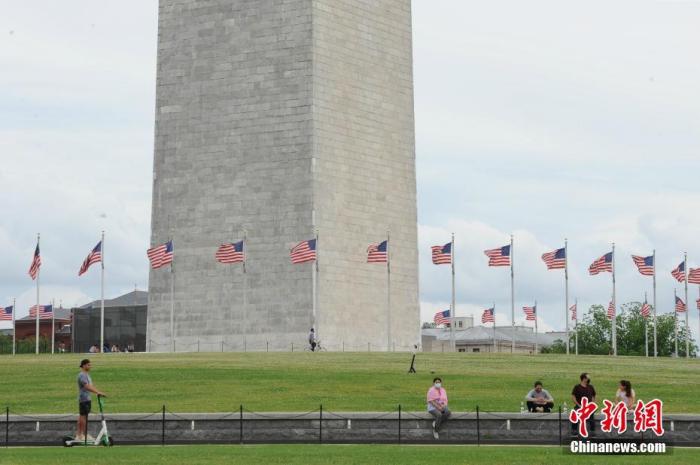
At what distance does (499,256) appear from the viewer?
75.9m

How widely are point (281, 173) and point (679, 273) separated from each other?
23367 millimetres

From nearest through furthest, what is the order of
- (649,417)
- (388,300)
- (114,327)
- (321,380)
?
Result: (649,417) < (321,380) < (388,300) < (114,327)

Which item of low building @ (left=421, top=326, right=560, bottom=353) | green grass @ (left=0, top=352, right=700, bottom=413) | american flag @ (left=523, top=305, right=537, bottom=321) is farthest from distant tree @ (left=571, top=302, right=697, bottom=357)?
green grass @ (left=0, top=352, right=700, bottom=413)

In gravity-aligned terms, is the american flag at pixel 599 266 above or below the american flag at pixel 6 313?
above

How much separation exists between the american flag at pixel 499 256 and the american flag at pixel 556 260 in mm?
3211

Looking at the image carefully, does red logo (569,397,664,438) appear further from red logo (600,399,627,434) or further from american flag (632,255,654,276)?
american flag (632,255,654,276)

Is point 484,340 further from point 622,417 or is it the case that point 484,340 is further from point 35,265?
point 622,417

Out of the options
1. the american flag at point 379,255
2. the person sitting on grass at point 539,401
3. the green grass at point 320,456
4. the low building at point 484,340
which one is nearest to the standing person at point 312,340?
the american flag at point 379,255

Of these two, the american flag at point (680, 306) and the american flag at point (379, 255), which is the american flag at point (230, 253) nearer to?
the american flag at point (379, 255)

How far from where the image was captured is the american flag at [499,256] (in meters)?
75.6

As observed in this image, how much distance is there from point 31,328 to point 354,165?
308 ft

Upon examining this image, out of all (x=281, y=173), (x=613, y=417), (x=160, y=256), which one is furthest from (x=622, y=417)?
(x=281, y=173)

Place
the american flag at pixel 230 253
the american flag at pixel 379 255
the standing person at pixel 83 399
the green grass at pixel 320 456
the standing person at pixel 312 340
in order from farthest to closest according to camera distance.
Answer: the standing person at pixel 312 340 → the american flag at pixel 230 253 → the american flag at pixel 379 255 → the standing person at pixel 83 399 → the green grass at pixel 320 456

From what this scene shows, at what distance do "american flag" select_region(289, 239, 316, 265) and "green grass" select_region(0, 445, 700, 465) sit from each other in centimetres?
3845
